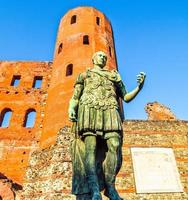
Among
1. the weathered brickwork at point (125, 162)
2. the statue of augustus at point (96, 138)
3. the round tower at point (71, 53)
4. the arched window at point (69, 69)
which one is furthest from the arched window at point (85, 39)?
the statue of augustus at point (96, 138)

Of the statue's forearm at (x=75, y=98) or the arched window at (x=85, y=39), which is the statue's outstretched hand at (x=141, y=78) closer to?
the statue's forearm at (x=75, y=98)

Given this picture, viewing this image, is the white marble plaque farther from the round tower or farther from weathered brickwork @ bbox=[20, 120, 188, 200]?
the round tower

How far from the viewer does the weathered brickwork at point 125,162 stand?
392 inches

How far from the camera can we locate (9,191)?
42.0ft

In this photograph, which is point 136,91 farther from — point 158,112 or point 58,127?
point 158,112

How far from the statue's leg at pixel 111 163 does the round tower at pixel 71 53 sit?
1043cm

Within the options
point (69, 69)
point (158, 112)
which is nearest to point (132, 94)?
point (69, 69)

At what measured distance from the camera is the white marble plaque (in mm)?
11047

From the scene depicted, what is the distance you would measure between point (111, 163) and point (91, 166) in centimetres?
25

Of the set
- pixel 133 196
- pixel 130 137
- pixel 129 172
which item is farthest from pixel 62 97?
pixel 133 196

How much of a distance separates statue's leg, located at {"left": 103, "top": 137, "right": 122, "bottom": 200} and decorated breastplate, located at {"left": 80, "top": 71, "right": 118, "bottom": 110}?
0.48m

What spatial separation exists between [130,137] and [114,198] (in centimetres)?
983

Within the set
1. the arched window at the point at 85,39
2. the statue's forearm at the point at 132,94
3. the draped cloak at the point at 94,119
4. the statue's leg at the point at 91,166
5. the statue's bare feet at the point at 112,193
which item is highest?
the arched window at the point at 85,39

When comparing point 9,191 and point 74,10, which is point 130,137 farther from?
point 74,10
